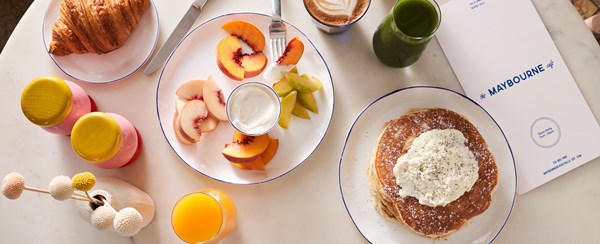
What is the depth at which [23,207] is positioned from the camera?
4.28 feet

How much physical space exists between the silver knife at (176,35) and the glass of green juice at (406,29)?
20.6 inches

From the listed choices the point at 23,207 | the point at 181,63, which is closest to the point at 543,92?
the point at 181,63

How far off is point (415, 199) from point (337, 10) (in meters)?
0.55

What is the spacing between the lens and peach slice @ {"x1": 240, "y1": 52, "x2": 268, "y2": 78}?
1309 mm

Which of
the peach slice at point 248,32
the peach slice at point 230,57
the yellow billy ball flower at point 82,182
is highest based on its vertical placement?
the peach slice at point 248,32

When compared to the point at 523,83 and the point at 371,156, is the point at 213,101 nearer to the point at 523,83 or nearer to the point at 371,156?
the point at 371,156

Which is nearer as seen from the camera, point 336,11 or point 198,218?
point 198,218

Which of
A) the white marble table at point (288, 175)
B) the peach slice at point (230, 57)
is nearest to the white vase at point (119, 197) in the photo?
the white marble table at point (288, 175)

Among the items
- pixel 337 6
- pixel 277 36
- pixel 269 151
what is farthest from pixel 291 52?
pixel 269 151

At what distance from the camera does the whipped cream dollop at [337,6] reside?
1.26 m

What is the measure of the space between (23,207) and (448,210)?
1.17 meters

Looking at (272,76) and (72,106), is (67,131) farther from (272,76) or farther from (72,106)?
(272,76)

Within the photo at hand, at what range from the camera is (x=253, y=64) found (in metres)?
1.31

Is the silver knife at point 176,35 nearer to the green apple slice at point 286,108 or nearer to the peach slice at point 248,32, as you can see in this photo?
the peach slice at point 248,32
